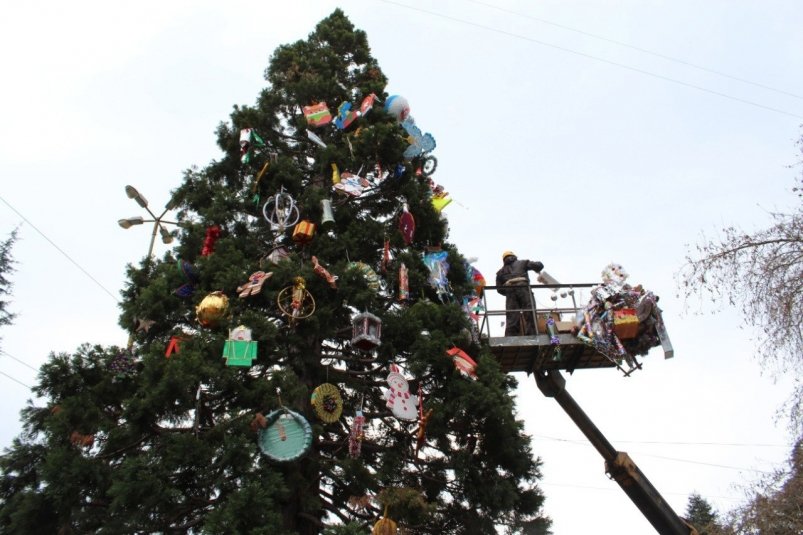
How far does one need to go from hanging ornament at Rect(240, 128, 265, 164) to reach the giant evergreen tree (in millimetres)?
40

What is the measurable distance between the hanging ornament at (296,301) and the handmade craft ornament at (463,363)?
194 cm

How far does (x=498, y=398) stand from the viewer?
7.73 metres


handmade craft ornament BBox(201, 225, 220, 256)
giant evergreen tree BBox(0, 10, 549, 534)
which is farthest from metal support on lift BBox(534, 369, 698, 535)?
handmade craft ornament BBox(201, 225, 220, 256)

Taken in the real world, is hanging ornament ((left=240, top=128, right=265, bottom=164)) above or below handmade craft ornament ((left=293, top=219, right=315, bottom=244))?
above

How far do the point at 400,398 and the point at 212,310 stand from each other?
2.67 metres

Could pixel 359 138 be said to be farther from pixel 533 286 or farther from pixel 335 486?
pixel 335 486

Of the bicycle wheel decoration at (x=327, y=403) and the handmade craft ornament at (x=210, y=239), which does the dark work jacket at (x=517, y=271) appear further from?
the handmade craft ornament at (x=210, y=239)

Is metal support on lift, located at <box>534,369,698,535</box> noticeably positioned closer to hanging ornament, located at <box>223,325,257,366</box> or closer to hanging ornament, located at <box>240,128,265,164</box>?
hanging ornament, located at <box>223,325,257,366</box>

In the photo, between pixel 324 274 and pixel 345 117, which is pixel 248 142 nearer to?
pixel 345 117

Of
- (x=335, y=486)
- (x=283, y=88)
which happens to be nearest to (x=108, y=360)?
(x=335, y=486)

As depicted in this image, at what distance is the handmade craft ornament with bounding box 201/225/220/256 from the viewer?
938 cm

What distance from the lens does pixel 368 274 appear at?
877 cm

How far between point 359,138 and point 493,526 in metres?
6.26

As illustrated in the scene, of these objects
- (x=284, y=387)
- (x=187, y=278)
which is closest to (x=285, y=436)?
(x=284, y=387)
